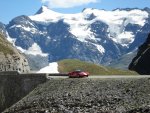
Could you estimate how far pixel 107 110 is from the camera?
5262cm

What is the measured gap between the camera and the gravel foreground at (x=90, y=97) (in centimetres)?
5356

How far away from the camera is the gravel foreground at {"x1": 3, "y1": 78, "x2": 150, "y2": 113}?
53562 millimetres

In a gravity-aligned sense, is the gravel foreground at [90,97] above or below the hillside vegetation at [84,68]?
below

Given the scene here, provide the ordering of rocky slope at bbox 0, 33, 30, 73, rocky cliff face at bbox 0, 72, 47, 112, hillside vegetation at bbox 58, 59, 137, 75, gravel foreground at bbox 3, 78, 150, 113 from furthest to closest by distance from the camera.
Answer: rocky slope at bbox 0, 33, 30, 73 < hillside vegetation at bbox 58, 59, 137, 75 < rocky cliff face at bbox 0, 72, 47, 112 < gravel foreground at bbox 3, 78, 150, 113

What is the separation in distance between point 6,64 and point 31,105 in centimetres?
9190

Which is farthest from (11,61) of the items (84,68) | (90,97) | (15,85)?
(90,97)

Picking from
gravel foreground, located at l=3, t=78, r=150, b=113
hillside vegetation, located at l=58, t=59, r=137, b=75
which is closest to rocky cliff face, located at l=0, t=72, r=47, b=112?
gravel foreground, located at l=3, t=78, r=150, b=113

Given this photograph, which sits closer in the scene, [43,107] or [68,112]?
[68,112]

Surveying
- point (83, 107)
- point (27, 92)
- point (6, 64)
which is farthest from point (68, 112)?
point (6, 64)

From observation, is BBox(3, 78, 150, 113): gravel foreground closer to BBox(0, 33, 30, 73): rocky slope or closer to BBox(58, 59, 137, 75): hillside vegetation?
BBox(58, 59, 137, 75): hillside vegetation

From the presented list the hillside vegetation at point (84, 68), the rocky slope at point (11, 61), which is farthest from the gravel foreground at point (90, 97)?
the rocky slope at point (11, 61)

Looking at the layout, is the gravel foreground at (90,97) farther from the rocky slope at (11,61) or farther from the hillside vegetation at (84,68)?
the rocky slope at (11,61)

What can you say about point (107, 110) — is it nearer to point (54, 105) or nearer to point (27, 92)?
point (54, 105)

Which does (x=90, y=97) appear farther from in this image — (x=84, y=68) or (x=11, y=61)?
(x=11, y=61)
